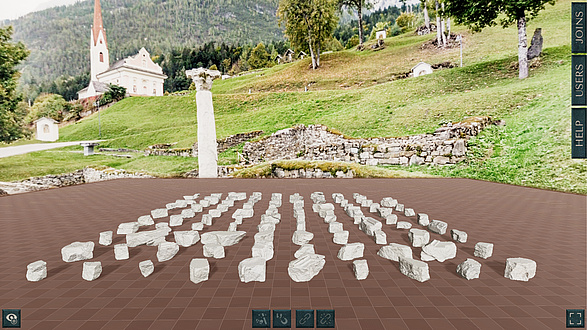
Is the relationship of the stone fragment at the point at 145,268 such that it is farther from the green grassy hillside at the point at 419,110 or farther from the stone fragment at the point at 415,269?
the green grassy hillside at the point at 419,110

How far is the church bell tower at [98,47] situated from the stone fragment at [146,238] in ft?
91.8

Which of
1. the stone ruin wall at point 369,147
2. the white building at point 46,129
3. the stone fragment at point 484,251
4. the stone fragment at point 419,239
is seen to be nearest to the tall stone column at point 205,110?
the stone ruin wall at point 369,147

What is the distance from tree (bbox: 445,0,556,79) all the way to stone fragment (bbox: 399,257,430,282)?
20.7 m

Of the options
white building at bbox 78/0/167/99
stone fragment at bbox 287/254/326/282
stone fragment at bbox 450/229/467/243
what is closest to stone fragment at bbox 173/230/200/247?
stone fragment at bbox 287/254/326/282

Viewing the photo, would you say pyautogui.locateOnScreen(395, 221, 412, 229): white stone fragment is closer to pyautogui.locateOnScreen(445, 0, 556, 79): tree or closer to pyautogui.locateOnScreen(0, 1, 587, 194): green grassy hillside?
pyautogui.locateOnScreen(0, 1, 587, 194): green grassy hillside

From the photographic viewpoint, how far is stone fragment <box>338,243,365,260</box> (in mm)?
3820

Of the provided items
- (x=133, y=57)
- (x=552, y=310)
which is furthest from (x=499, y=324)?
(x=133, y=57)

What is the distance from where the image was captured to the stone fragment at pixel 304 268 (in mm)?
3240

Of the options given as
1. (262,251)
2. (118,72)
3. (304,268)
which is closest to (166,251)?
(262,251)

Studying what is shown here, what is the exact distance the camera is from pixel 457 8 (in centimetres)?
1967

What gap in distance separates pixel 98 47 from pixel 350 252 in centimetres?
3123

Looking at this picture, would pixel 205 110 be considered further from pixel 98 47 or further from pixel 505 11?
pixel 98 47

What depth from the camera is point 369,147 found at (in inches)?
601

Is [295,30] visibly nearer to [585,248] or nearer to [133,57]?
[133,57]
